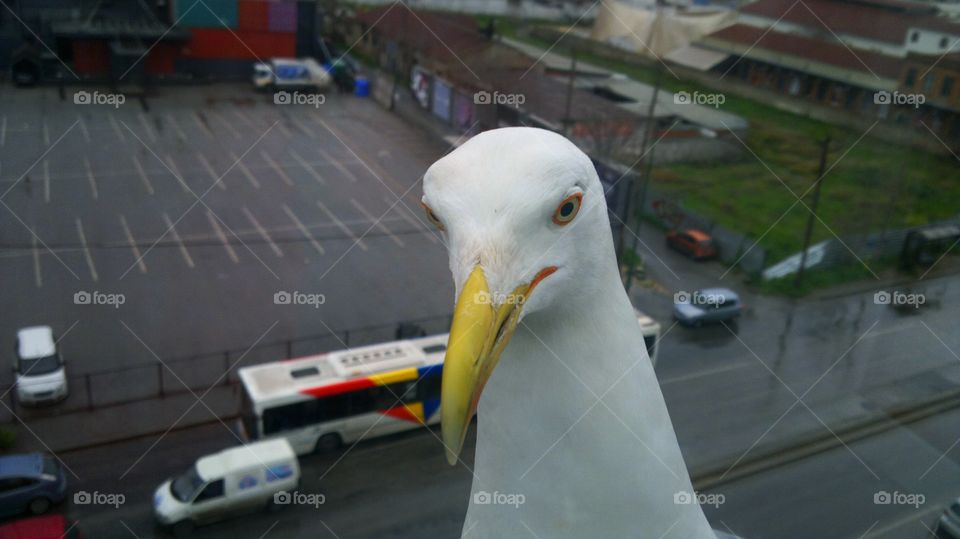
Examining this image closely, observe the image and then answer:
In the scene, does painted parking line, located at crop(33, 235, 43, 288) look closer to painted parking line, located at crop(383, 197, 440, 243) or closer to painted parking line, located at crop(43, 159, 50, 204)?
painted parking line, located at crop(43, 159, 50, 204)

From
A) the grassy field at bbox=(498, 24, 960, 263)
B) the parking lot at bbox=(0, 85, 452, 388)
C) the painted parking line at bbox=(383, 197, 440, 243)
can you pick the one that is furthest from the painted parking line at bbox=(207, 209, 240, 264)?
the grassy field at bbox=(498, 24, 960, 263)

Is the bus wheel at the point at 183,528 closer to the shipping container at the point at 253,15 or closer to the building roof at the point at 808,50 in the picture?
the building roof at the point at 808,50

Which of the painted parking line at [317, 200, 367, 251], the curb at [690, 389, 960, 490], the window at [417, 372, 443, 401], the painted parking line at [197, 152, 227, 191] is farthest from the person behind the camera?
the painted parking line at [197, 152, 227, 191]

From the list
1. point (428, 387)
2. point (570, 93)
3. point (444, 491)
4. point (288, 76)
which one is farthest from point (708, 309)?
point (288, 76)

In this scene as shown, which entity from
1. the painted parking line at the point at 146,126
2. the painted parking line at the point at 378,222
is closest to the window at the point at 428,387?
the painted parking line at the point at 378,222

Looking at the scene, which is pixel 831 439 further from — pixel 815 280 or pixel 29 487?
pixel 29 487
